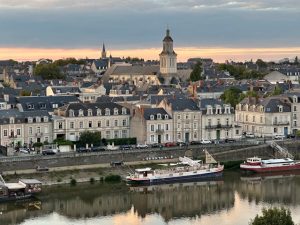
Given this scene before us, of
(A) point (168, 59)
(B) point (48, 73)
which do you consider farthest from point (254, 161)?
(B) point (48, 73)

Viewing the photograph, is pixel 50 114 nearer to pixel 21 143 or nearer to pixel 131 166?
pixel 21 143

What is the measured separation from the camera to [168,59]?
10225cm

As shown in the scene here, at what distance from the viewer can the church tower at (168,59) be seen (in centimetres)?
10231

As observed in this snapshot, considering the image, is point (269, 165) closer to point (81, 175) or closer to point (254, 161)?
point (254, 161)

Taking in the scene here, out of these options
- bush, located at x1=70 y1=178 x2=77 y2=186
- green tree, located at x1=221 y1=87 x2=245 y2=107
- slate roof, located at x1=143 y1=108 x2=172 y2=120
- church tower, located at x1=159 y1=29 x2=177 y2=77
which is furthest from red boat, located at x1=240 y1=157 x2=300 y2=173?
church tower, located at x1=159 y1=29 x2=177 y2=77

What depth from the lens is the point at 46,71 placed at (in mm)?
108750

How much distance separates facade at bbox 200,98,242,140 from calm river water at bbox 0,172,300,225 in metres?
8.39

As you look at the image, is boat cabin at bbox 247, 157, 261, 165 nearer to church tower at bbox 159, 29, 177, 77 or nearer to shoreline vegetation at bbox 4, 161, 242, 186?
shoreline vegetation at bbox 4, 161, 242, 186

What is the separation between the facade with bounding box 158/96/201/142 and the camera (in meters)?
55.4

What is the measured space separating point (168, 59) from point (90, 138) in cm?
5125

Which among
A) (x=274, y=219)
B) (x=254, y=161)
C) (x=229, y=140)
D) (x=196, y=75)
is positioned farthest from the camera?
(x=196, y=75)

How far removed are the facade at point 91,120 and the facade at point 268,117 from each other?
431 inches

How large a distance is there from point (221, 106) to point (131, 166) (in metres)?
11.4

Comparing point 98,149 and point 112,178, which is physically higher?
point 98,149
